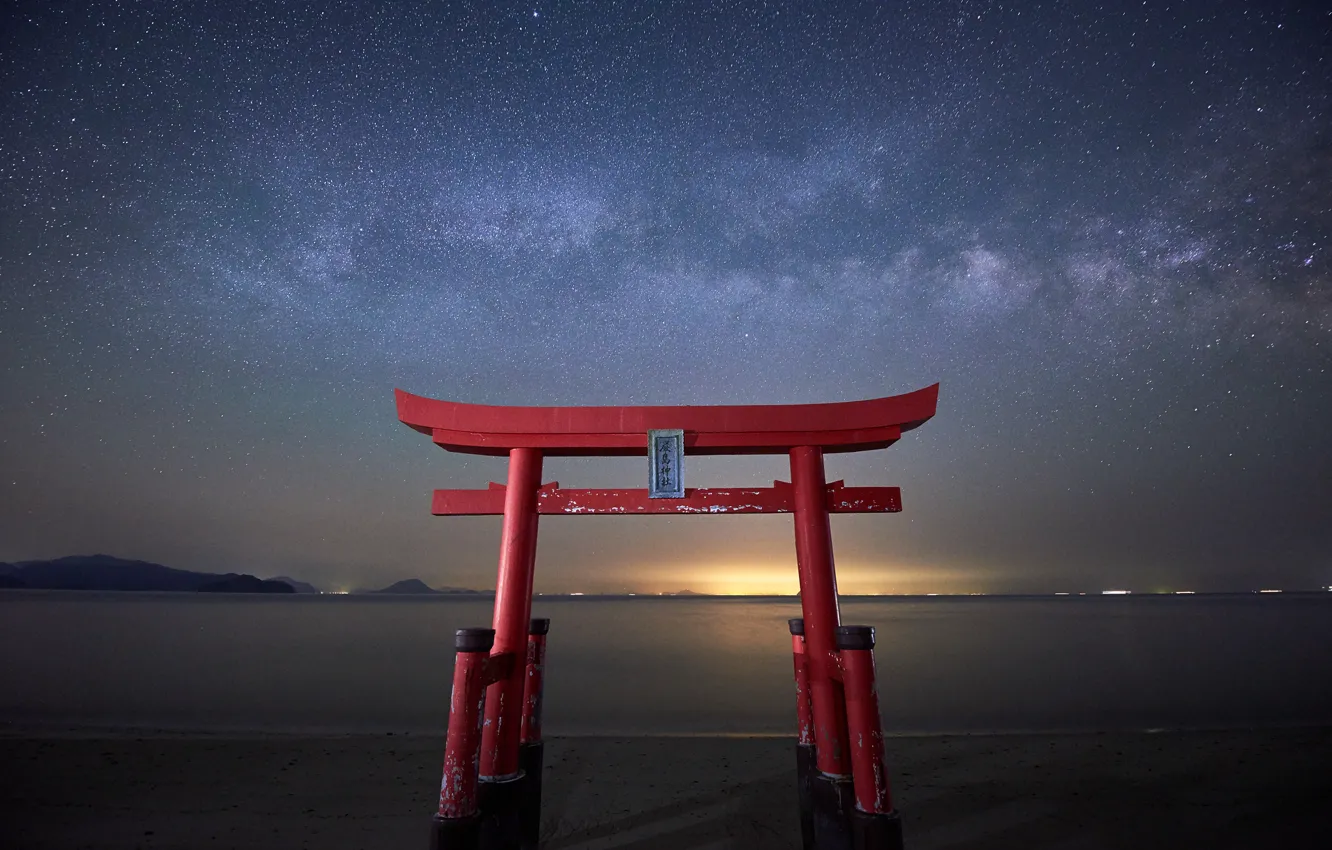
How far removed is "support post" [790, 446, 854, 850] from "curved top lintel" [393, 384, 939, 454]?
0.97 ft

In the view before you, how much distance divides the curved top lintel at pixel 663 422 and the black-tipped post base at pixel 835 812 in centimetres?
280

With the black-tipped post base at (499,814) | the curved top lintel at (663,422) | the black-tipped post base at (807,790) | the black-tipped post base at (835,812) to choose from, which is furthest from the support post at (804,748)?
the black-tipped post base at (499,814)

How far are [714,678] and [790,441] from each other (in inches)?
582

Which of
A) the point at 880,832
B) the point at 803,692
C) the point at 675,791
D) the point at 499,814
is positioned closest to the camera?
the point at 880,832

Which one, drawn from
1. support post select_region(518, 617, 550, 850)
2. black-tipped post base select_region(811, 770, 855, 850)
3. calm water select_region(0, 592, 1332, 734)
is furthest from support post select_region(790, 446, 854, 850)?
calm water select_region(0, 592, 1332, 734)

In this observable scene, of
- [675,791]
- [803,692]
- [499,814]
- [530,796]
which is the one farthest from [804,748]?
[499,814]

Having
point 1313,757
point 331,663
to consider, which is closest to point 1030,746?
point 1313,757

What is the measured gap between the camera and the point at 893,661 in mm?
21672

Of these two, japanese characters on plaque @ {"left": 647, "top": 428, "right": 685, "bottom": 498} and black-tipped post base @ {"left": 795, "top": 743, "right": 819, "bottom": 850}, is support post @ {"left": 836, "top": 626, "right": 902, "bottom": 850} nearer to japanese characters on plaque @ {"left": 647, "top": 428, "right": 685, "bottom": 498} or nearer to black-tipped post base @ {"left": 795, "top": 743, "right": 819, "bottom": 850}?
black-tipped post base @ {"left": 795, "top": 743, "right": 819, "bottom": 850}

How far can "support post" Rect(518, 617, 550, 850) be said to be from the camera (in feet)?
17.0

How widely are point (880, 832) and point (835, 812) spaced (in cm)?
91

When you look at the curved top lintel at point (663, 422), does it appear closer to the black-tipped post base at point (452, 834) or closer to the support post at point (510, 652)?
the support post at point (510, 652)

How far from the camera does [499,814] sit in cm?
472

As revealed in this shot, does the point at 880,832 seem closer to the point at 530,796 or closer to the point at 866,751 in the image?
the point at 866,751
